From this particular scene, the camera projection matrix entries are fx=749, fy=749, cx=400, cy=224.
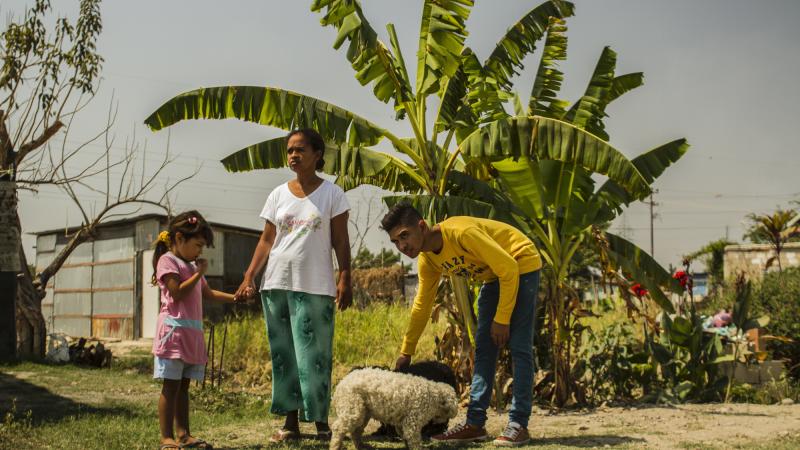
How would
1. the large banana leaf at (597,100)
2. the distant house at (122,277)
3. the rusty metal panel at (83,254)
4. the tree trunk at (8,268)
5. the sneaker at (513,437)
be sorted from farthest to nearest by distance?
the rusty metal panel at (83,254), the distant house at (122,277), the tree trunk at (8,268), the large banana leaf at (597,100), the sneaker at (513,437)

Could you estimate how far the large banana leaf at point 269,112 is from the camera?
7809mm

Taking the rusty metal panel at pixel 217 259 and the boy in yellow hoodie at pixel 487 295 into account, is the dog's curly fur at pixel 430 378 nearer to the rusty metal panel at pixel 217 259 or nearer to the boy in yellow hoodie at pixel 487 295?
the boy in yellow hoodie at pixel 487 295

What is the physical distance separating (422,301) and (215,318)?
1720cm

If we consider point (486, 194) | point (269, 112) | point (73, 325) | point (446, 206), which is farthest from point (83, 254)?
point (446, 206)

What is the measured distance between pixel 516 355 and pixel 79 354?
1041 centimetres

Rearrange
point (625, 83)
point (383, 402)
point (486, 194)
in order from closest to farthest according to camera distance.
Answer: point (383, 402) → point (486, 194) → point (625, 83)

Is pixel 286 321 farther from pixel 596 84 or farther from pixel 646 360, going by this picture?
pixel 596 84

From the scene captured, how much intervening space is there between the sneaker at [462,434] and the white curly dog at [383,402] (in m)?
0.57

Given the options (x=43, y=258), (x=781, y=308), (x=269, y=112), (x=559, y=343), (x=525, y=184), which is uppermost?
(x=269, y=112)

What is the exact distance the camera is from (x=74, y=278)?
23.8 metres

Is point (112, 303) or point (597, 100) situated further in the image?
point (112, 303)

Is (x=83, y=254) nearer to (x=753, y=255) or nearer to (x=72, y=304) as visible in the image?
(x=72, y=304)

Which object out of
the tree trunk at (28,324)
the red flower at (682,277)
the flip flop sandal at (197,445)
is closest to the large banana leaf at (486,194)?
the red flower at (682,277)

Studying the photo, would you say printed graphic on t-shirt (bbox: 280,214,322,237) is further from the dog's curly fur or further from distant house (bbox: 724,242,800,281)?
distant house (bbox: 724,242,800,281)
